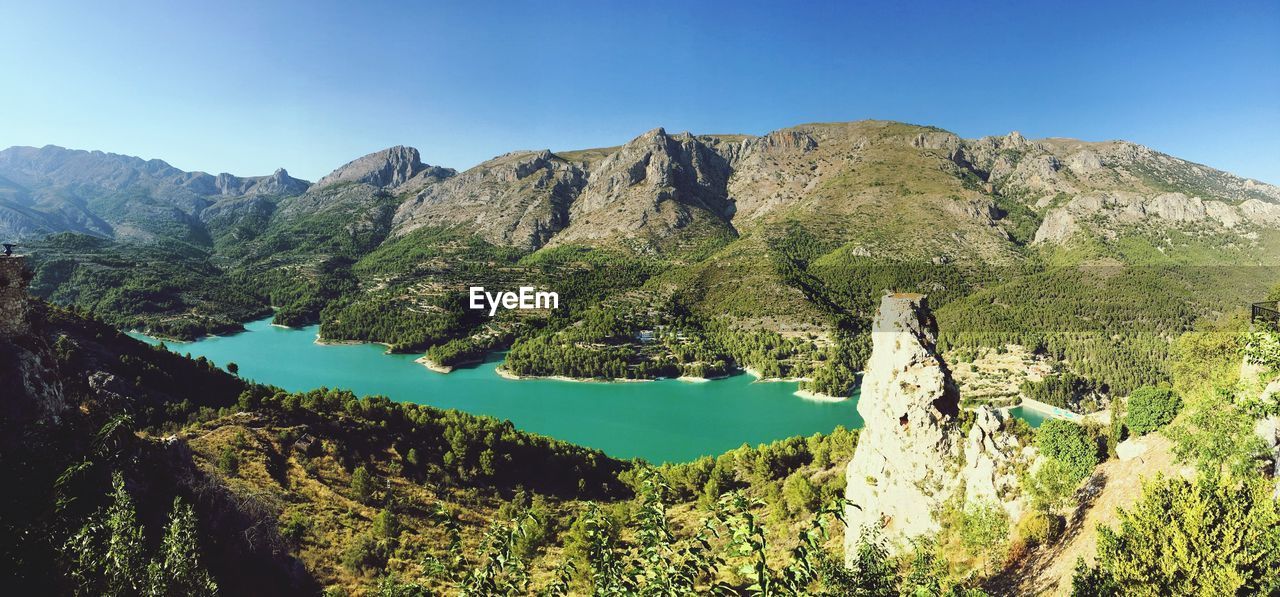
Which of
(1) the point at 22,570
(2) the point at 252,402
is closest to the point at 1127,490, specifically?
(1) the point at 22,570

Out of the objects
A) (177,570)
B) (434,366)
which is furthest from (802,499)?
(434,366)

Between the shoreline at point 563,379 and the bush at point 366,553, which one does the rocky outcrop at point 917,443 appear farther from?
the shoreline at point 563,379

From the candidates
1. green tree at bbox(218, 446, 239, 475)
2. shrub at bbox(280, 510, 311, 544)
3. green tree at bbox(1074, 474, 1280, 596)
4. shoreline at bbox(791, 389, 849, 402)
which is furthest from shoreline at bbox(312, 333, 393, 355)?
green tree at bbox(1074, 474, 1280, 596)

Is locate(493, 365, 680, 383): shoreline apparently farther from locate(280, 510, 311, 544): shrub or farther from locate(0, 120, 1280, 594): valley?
locate(280, 510, 311, 544): shrub

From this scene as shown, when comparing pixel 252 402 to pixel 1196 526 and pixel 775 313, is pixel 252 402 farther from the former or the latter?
pixel 775 313

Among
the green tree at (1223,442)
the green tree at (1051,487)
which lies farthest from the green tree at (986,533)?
the green tree at (1223,442)
